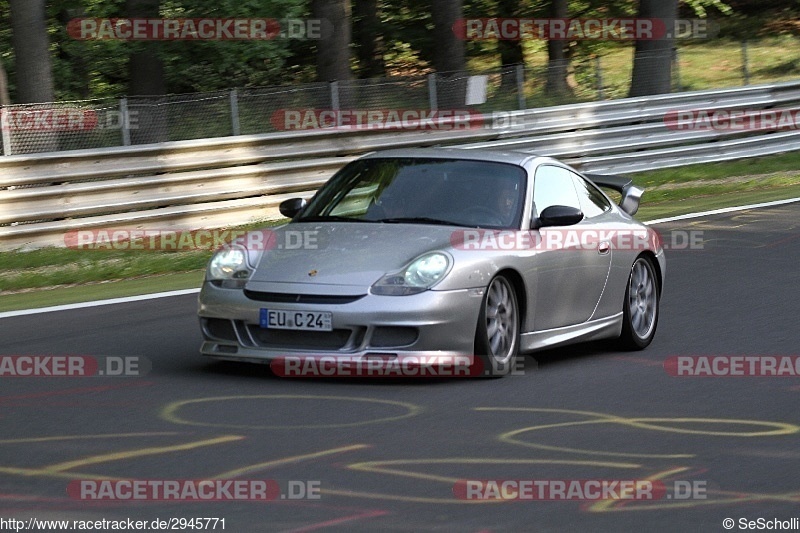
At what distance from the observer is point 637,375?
875 cm

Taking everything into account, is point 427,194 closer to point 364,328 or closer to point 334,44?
point 364,328

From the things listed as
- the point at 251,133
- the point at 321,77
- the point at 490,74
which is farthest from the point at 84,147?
the point at 490,74

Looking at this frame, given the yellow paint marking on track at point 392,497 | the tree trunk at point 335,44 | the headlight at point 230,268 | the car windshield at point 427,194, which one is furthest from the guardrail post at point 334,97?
the yellow paint marking on track at point 392,497

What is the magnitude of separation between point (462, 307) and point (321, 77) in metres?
13.8

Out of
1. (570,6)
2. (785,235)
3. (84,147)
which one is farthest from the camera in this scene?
(570,6)

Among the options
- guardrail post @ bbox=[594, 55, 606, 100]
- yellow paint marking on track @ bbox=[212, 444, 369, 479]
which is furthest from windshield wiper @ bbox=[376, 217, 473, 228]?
guardrail post @ bbox=[594, 55, 606, 100]

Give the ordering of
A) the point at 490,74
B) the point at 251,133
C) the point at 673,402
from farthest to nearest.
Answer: the point at 490,74 < the point at 251,133 < the point at 673,402

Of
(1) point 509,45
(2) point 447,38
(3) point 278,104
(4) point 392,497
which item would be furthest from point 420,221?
(1) point 509,45

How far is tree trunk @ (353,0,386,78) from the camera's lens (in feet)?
106

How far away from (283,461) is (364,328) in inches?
71.4

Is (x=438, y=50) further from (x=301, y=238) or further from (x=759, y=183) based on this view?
(x=301, y=238)

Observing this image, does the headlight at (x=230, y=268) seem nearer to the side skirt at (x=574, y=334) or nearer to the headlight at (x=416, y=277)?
the headlight at (x=416, y=277)

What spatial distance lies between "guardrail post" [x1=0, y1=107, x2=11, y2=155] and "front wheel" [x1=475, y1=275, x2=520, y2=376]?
28.7ft

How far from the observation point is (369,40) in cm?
3247
